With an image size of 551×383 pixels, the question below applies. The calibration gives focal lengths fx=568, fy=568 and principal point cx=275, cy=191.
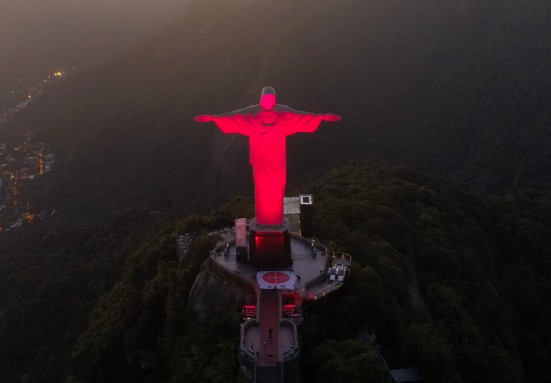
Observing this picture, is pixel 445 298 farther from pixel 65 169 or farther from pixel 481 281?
pixel 65 169

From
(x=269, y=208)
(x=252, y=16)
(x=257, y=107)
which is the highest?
(x=252, y=16)

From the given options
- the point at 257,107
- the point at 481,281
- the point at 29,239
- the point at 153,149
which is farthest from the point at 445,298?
the point at 153,149

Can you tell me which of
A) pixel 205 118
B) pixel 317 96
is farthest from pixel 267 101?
pixel 317 96

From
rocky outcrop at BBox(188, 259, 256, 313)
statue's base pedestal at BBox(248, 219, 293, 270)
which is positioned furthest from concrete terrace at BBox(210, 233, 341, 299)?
statue's base pedestal at BBox(248, 219, 293, 270)

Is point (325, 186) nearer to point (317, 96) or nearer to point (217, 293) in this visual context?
point (217, 293)

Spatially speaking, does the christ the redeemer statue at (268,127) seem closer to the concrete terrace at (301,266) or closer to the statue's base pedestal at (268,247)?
the statue's base pedestal at (268,247)

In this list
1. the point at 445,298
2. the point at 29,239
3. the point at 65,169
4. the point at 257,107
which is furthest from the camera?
the point at 65,169
